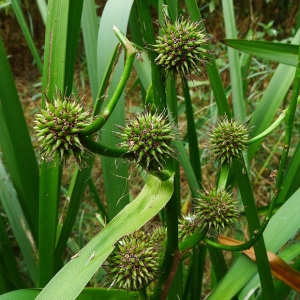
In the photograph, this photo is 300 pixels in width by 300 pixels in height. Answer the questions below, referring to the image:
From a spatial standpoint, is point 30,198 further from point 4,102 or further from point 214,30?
point 214,30

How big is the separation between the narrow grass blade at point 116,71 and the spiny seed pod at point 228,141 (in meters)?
0.19

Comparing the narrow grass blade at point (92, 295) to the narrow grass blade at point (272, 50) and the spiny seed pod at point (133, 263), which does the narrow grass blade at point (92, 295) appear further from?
the narrow grass blade at point (272, 50)

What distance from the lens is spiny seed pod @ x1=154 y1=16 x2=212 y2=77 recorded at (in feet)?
2.32

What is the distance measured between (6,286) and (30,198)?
0.29 m

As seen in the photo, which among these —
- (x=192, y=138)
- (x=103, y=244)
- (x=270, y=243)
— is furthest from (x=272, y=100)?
(x=103, y=244)

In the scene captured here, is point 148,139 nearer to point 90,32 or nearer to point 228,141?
point 228,141

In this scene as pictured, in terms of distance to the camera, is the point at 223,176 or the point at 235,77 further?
the point at 235,77

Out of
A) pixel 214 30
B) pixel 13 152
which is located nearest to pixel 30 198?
pixel 13 152

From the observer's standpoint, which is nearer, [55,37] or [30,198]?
[55,37]

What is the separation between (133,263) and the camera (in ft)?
2.51

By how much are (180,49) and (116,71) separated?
1.20ft

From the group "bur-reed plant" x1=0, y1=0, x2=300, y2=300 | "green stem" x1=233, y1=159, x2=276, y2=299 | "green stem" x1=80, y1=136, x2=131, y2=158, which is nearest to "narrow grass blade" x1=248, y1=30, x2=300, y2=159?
"bur-reed plant" x1=0, y1=0, x2=300, y2=300

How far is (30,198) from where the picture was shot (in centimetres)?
112

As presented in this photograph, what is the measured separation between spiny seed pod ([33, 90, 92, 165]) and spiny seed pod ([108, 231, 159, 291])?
0.20 metres
